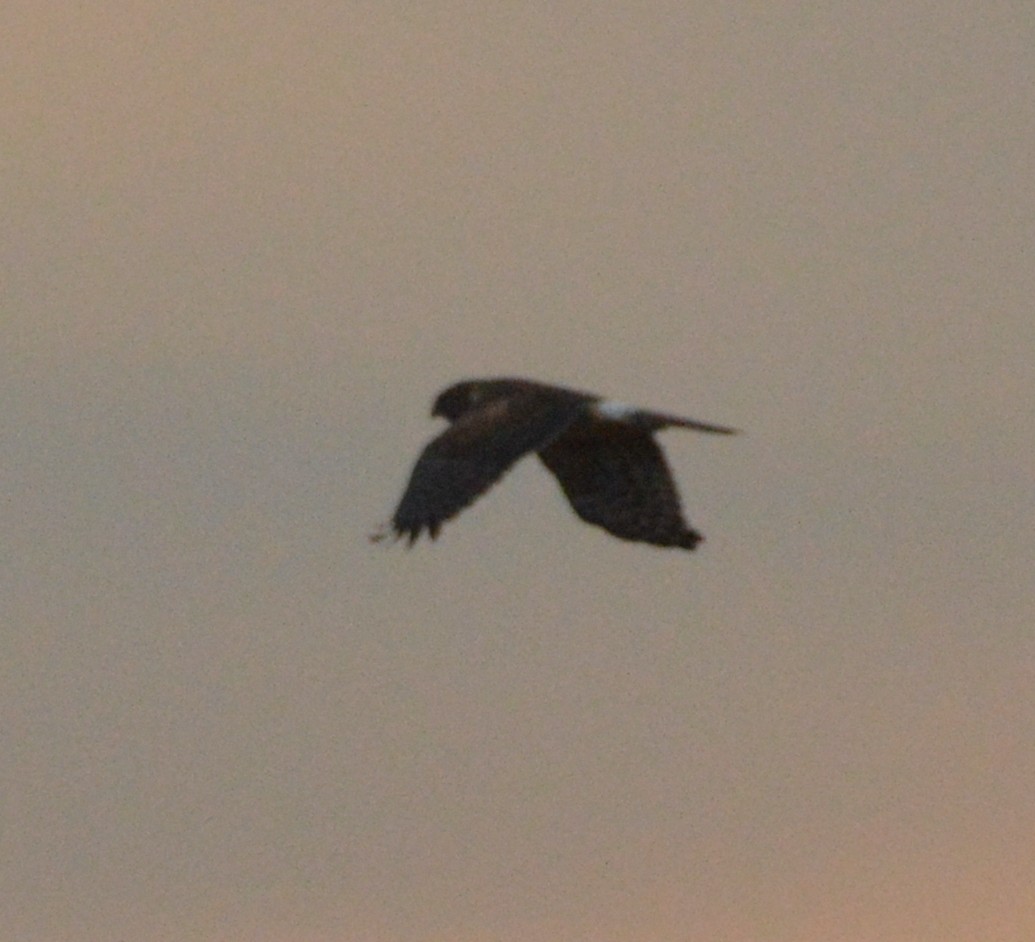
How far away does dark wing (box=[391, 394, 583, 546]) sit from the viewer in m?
32.9

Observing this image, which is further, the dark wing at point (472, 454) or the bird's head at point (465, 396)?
the bird's head at point (465, 396)

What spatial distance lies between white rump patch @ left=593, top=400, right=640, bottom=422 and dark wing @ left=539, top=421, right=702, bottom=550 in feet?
3.02

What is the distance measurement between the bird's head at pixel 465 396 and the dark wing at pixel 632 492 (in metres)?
0.66

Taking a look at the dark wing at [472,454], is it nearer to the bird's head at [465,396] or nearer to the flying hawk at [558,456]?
the flying hawk at [558,456]

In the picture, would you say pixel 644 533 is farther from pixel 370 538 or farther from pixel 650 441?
pixel 370 538

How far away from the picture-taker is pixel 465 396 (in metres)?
37.7

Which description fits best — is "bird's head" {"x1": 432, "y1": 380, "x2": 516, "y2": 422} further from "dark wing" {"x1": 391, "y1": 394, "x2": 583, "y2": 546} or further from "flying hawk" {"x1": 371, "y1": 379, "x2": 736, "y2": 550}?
"dark wing" {"x1": 391, "y1": 394, "x2": 583, "y2": 546}

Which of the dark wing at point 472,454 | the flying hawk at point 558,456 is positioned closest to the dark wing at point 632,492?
the flying hawk at point 558,456

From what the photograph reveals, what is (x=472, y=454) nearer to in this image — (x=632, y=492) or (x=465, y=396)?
(x=632, y=492)

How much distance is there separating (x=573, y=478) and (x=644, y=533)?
0.82 metres

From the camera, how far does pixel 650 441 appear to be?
121 feet

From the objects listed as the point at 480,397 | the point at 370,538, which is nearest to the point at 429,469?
the point at 370,538

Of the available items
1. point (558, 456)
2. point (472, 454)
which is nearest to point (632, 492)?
point (558, 456)

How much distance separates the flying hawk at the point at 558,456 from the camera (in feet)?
109
